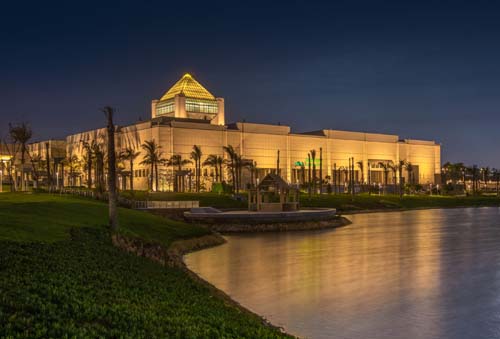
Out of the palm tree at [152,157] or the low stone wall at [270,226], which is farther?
the palm tree at [152,157]

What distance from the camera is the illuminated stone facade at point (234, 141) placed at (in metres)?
138

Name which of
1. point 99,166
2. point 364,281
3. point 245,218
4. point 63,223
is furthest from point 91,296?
point 99,166

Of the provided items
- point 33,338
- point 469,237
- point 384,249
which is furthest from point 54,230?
point 469,237

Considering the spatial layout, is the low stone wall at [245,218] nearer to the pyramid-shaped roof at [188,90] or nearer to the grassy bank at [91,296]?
the grassy bank at [91,296]

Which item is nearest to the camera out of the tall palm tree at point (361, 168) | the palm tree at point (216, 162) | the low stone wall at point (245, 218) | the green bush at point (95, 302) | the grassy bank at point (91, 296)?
the green bush at point (95, 302)

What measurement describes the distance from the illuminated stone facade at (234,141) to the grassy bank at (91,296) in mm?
107213

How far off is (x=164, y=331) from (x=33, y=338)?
302 centimetres

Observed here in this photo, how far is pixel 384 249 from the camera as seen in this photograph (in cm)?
4519

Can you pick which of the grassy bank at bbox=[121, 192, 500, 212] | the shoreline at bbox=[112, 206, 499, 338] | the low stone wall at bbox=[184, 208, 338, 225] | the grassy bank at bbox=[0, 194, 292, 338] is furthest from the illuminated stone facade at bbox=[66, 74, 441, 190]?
the grassy bank at bbox=[0, 194, 292, 338]

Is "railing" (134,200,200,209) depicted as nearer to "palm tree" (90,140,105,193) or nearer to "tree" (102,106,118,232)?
"palm tree" (90,140,105,193)

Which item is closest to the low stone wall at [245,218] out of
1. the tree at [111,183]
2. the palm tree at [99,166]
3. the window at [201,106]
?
the palm tree at [99,166]

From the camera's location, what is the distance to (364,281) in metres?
30.0

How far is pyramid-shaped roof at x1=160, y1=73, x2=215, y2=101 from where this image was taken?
166 m

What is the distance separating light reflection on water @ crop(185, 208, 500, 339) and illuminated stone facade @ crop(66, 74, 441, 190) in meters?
85.6
